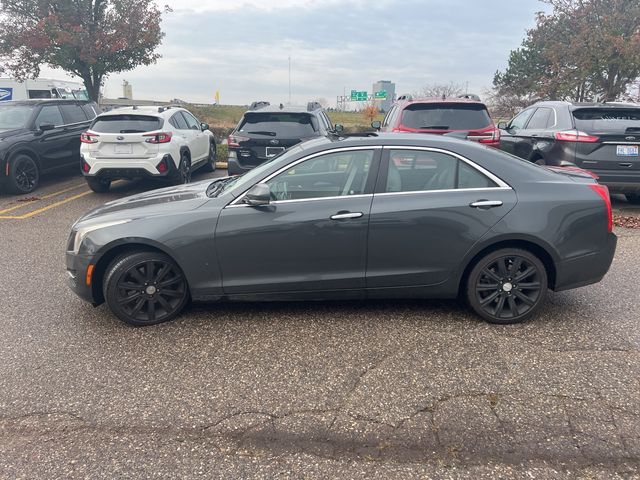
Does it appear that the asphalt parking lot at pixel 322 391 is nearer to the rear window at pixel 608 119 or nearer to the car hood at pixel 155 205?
the car hood at pixel 155 205

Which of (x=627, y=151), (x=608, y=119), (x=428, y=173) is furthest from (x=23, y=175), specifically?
(x=627, y=151)

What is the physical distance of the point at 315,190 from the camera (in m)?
4.00

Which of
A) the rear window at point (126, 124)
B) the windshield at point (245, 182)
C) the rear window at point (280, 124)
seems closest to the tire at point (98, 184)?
the rear window at point (126, 124)

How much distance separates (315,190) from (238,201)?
62 centimetres

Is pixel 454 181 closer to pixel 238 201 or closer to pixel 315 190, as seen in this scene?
pixel 315 190

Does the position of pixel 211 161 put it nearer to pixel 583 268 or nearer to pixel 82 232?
pixel 82 232

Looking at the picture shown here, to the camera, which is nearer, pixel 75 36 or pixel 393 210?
pixel 393 210

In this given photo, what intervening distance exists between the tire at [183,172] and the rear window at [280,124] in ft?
6.67

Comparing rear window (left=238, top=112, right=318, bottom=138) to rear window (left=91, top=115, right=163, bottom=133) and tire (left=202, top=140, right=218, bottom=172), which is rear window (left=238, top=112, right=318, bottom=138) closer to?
rear window (left=91, top=115, right=163, bottom=133)

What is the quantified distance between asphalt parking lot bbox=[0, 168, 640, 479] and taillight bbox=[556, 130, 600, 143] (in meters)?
3.41

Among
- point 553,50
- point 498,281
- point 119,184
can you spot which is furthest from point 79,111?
point 553,50

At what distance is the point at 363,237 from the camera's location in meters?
3.91

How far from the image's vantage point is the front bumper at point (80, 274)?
157 inches

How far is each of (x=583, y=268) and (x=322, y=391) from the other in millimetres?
2404
